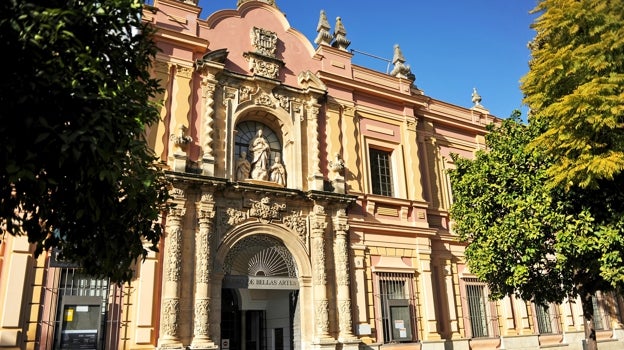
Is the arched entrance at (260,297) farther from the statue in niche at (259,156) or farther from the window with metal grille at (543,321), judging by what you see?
the window with metal grille at (543,321)

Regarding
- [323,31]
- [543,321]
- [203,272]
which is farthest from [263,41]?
[543,321]

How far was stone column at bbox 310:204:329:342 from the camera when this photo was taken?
13.3m

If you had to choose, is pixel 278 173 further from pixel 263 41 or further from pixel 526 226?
pixel 526 226

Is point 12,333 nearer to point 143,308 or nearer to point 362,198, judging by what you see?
point 143,308

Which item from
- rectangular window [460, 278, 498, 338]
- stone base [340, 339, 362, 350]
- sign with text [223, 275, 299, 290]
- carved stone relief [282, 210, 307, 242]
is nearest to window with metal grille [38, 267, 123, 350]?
sign with text [223, 275, 299, 290]

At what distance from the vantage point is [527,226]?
37.3ft

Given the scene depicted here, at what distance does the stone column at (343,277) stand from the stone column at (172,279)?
4.40m

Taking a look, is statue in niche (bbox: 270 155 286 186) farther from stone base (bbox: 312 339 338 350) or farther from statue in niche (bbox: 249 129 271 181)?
stone base (bbox: 312 339 338 350)

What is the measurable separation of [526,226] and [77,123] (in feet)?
31.8

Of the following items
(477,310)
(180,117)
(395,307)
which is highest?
(180,117)

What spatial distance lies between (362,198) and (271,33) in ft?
19.2

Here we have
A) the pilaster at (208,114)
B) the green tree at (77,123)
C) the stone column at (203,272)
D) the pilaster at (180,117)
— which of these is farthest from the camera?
the pilaster at (208,114)

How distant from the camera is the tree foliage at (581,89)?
388 inches

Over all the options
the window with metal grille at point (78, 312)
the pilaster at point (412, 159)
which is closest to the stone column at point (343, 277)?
the pilaster at point (412, 159)
